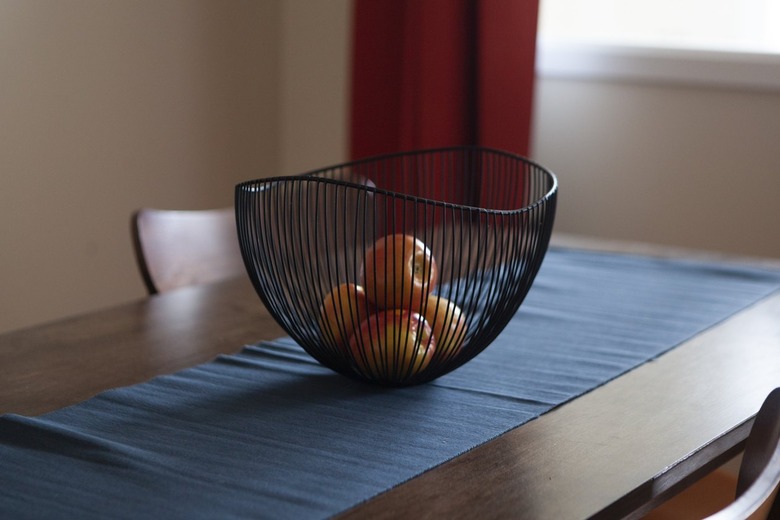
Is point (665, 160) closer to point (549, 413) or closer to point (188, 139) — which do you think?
point (188, 139)

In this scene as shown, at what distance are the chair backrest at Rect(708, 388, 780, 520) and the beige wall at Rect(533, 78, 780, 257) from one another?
5.54ft

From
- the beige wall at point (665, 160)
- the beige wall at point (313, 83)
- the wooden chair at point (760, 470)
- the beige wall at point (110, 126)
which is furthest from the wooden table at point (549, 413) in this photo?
the beige wall at point (313, 83)

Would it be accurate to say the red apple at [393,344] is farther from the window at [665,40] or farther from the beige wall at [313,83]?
the beige wall at [313,83]

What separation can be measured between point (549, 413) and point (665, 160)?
1646 millimetres

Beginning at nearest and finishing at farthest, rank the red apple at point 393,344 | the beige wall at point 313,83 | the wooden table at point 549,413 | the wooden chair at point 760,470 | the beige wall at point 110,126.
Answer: the wooden chair at point 760,470 → the wooden table at point 549,413 → the red apple at point 393,344 → the beige wall at point 110,126 → the beige wall at point 313,83

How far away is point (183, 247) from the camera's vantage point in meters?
1.76

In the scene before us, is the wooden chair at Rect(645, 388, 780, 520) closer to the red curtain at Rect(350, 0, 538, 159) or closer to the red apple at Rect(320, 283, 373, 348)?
the red apple at Rect(320, 283, 373, 348)

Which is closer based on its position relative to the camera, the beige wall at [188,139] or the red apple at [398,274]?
the red apple at [398,274]

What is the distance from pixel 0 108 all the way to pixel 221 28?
80 cm

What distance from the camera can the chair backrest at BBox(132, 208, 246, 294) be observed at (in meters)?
1.68

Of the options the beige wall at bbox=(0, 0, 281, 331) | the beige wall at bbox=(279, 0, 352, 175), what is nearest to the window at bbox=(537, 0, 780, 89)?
the beige wall at bbox=(279, 0, 352, 175)

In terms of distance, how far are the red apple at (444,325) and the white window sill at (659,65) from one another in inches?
62.6

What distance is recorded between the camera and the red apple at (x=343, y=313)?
1083 mm

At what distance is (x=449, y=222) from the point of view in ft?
7.11
